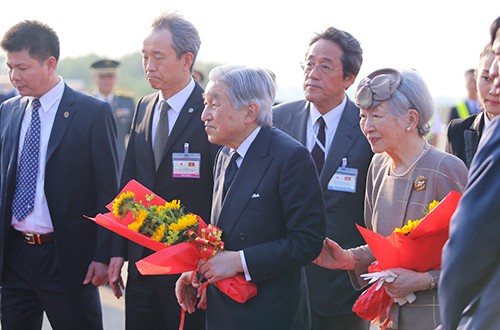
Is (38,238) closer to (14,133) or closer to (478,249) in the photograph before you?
(14,133)

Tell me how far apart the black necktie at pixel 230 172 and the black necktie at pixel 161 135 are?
93 cm

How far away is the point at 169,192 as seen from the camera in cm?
446

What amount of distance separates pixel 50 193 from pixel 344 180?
6.04 ft

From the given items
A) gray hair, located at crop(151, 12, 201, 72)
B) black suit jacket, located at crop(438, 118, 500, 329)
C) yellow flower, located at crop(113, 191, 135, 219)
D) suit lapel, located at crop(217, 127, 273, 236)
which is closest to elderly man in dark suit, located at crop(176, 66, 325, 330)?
suit lapel, located at crop(217, 127, 273, 236)

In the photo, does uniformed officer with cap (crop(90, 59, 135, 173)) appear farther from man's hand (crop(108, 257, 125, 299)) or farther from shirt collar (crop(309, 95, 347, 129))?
shirt collar (crop(309, 95, 347, 129))

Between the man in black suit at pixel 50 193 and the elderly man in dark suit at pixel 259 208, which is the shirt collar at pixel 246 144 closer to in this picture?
the elderly man in dark suit at pixel 259 208

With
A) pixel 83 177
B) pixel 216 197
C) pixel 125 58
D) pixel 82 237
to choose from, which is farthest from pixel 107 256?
pixel 125 58

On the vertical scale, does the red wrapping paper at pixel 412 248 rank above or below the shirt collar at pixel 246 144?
below

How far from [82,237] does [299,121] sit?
1.60 m

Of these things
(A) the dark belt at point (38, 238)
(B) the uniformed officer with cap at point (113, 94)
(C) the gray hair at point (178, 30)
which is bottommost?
(A) the dark belt at point (38, 238)

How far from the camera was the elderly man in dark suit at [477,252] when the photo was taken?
226cm

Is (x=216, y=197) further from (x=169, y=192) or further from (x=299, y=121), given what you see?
(x=299, y=121)

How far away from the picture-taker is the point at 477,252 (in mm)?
2277

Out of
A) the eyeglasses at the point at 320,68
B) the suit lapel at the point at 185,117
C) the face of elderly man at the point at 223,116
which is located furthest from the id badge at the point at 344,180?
the face of elderly man at the point at 223,116
